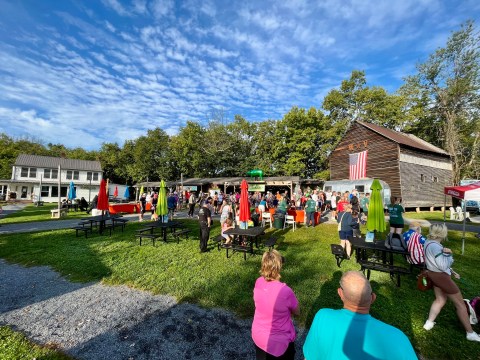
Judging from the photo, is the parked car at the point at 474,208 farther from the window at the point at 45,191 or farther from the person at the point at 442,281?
the window at the point at 45,191

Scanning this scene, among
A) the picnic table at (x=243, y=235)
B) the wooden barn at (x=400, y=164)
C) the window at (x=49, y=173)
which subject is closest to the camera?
the picnic table at (x=243, y=235)

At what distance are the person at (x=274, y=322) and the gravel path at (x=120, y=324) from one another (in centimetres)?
114

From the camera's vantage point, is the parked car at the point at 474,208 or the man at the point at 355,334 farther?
the parked car at the point at 474,208

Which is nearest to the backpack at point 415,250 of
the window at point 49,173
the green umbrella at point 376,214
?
the green umbrella at point 376,214

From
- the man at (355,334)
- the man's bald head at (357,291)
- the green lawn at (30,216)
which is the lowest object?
the green lawn at (30,216)

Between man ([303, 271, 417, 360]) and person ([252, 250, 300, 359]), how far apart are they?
1.99ft

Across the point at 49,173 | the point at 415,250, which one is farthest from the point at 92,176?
the point at 415,250

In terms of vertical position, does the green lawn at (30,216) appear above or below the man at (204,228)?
below

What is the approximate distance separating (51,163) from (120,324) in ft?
139

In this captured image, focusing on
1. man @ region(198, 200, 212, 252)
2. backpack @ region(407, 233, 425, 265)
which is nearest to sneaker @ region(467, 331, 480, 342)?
backpack @ region(407, 233, 425, 265)

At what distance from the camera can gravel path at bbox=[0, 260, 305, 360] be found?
3.28 m

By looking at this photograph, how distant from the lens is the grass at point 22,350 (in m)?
3.12

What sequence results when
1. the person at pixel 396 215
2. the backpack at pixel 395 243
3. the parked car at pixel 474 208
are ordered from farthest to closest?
the parked car at pixel 474 208, the person at pixel 396 215, the backpack at pixel 395 243

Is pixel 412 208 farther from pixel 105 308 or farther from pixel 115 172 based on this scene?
pixel 115 172
